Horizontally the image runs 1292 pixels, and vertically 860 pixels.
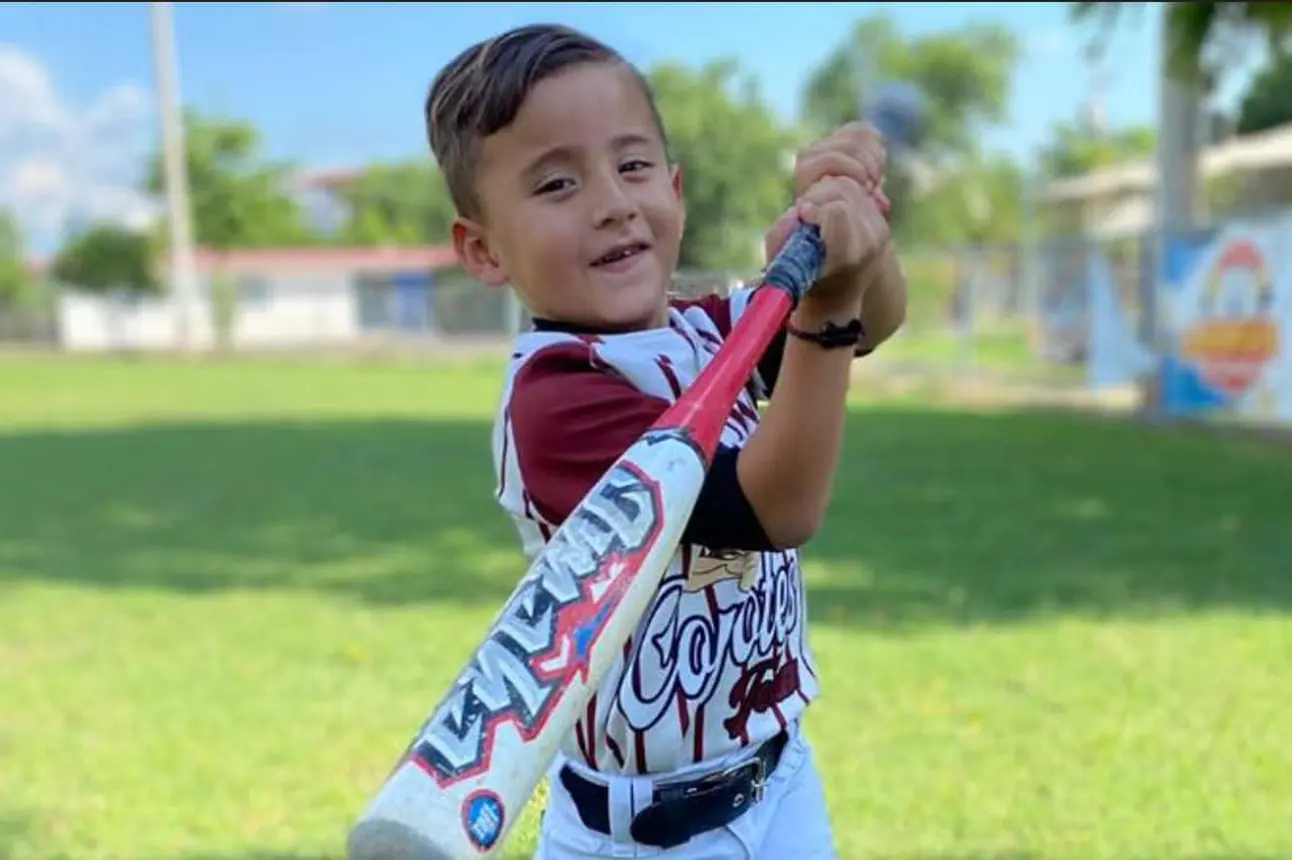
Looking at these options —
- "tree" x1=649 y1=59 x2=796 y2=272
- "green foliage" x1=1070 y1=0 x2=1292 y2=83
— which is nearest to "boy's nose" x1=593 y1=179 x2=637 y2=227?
"green foliage" x1=1070 y1=0 x2=1292 y2=83

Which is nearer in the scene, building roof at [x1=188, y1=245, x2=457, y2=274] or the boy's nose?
the boy's nose

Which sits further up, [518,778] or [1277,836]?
[518,778]

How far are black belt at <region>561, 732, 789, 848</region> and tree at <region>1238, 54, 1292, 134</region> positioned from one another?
13.1 m

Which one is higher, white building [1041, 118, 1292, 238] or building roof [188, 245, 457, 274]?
white building [1041, 118, 1292, 238]

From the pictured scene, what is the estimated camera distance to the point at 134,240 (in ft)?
165

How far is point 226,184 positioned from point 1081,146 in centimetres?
3962

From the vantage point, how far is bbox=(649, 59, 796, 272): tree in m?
31.7

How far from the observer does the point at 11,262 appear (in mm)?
65312

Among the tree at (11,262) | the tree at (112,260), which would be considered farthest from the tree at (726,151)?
the tree at (11,262)

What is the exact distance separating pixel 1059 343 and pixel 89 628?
16296 mm

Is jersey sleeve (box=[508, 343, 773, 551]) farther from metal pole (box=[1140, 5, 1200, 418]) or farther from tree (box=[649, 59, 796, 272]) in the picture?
tree (box=[649, 59, 796, 272])

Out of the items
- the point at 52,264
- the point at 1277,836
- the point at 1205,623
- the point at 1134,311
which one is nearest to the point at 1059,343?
the point at 1134,311

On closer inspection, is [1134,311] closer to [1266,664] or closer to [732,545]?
[1266,664]

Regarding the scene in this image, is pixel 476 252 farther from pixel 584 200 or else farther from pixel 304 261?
pixel 304 261
